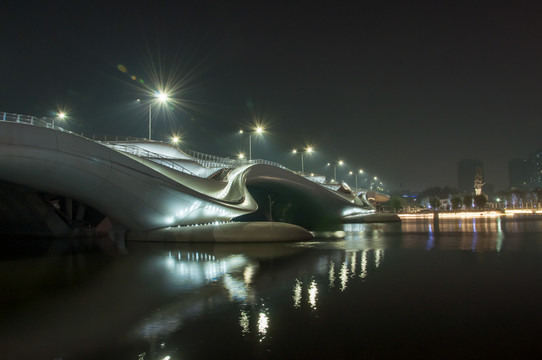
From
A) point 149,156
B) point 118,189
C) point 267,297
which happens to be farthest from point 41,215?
point 267,297

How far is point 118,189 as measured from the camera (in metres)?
19.2

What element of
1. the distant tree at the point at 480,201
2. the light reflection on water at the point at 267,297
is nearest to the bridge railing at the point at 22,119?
the light reflection on water at the point at 267,297

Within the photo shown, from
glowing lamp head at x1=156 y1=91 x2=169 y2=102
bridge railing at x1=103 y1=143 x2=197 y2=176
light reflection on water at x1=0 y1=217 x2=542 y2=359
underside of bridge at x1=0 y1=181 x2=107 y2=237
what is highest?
glowing lamp head at x1=156 y1=91 x2=169 y2=102

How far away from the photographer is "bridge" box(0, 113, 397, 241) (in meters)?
15.8

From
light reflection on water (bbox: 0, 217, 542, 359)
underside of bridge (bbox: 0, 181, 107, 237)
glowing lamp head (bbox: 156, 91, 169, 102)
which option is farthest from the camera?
glowing lamp head (bbox: 156, 91, 169, 102)

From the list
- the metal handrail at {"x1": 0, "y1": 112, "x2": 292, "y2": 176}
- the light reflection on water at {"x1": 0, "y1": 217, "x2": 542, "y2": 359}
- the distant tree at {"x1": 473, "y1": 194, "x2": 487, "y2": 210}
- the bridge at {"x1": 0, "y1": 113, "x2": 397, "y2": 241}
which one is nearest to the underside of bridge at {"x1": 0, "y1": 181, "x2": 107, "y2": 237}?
the bridge at {"x1": 0, "y1": 113, "x2": 397, "y2": 241}

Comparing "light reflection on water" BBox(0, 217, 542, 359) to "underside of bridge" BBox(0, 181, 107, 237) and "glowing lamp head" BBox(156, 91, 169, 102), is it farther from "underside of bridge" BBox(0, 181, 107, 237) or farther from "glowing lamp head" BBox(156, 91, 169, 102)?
"glowing lamp head" BBox(156, 91, 169, 102)

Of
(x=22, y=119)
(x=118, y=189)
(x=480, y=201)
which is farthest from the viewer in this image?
(x=480, y=201)

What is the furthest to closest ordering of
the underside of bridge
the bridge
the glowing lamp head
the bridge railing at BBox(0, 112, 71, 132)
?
the glowing lamp head → the underside of bridge → the bridge → the bridge railing at BBox(0, 112, 71, 132)

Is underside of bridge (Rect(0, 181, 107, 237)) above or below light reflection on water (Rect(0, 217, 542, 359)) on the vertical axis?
above

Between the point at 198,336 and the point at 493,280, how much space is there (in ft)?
23.7

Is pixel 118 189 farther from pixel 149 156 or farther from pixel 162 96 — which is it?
pixel 162 96

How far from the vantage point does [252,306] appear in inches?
267

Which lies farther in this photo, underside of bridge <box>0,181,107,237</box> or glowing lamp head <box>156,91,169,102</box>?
glowing lamp head <box>156,91,169,102</box>
